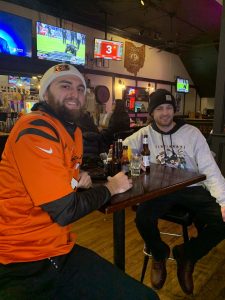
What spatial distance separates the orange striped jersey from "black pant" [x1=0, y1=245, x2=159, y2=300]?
0.05 m

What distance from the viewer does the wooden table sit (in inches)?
52.6

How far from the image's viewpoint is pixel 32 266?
47.5 inches

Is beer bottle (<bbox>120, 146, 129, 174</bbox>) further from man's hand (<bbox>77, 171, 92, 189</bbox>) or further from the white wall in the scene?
the white wall

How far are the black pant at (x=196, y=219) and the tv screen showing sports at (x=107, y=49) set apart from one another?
6161mm

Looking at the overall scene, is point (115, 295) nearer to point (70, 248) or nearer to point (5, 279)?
point (70, 248)

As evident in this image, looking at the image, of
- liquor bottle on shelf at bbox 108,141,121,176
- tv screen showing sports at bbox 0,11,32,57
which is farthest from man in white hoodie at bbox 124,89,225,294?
tv screen showing sports at bbox 0,11,32,57

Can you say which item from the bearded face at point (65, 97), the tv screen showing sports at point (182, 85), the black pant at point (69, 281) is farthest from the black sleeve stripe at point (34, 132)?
the tv screen showing sports at point (182, 85)

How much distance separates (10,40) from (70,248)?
5.59m

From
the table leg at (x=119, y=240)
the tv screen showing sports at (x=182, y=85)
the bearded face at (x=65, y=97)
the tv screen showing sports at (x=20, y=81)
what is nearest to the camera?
the bearded face at (x=65, y=97)

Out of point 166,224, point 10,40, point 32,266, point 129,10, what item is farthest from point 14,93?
point 32,266

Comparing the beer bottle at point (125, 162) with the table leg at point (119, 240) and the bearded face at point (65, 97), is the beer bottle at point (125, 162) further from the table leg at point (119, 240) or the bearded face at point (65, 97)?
the bearded face at point (65, 97)

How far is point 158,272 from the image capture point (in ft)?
6.67

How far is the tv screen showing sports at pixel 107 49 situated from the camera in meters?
7.34

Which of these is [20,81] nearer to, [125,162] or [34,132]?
[125,162]
